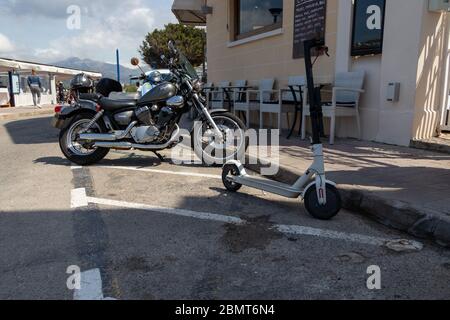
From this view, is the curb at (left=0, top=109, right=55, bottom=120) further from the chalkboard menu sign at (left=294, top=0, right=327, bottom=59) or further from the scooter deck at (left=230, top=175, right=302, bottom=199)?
the scooter deck at (left=230, top=175, right=302, bottom=199)

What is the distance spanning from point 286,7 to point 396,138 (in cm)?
394

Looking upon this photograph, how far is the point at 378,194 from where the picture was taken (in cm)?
380

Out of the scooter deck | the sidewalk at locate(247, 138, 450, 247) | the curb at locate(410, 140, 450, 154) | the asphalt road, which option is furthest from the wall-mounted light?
the scooter deck

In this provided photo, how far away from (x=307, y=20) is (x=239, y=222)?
5696mm

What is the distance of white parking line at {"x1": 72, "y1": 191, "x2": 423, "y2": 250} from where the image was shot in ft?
10.3

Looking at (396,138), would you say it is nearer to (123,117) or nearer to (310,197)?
(310,197)

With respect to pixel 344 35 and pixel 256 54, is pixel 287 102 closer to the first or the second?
pixel 344 35

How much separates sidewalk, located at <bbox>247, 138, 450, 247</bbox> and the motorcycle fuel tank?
1.45 m

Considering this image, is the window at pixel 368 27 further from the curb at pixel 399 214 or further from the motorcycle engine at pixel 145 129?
the motorcycle engine at pixel 145 129

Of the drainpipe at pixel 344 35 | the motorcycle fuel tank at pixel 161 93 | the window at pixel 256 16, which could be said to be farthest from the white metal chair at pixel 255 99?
the motorcycle fuel tank at pixel 161 93

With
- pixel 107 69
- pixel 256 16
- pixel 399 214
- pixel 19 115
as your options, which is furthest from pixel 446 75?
pixel 107 69

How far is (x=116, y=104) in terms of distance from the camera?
5961 mm

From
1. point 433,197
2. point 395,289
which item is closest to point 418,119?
point 433,197
